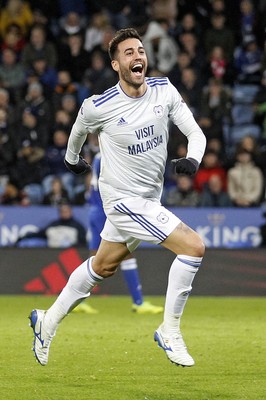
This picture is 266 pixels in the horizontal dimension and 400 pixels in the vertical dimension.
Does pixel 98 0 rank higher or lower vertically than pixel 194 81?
higher

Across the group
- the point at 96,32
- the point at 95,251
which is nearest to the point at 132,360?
the point at 95,251

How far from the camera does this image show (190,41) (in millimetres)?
18016

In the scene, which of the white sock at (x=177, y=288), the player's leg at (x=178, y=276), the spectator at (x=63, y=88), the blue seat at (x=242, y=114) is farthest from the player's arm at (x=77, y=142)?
the blue seat at (x=242, y=114)

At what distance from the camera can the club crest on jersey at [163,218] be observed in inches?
270

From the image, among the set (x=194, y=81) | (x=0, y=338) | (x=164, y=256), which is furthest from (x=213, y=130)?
(x=0, y=338)

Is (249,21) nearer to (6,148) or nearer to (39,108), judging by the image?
(39,108)

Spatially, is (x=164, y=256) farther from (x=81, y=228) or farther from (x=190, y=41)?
(x=190, y=41)

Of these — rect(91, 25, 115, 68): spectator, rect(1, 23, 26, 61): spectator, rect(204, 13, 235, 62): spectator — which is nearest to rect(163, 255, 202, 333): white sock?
rect(91, 25, 115, 68): spectator

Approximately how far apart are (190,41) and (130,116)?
11.3 metres

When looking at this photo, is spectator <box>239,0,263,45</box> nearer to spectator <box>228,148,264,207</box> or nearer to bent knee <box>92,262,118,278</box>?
spectator <box>228,148,264,207</box>

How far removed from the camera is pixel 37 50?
717 inches

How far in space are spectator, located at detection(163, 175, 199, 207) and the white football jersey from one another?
27.3 ft

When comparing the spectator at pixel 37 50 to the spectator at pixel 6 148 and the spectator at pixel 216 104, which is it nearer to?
the spectator at pixel 6 148

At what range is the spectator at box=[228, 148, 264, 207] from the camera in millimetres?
15836
